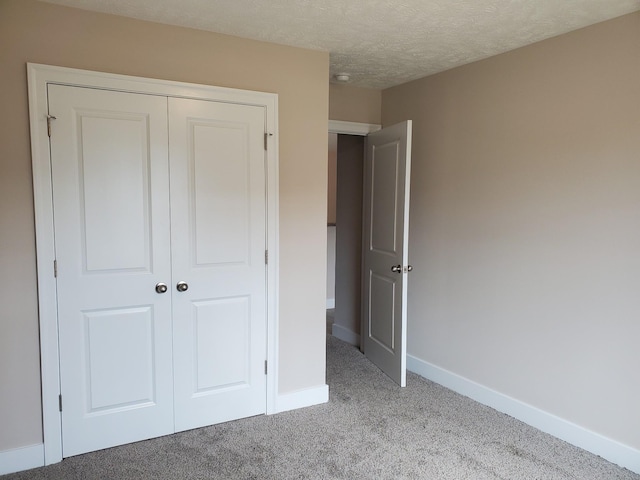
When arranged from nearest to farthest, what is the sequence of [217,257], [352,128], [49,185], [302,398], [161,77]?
1. [49,185]
2. [161,77]
3. [217,257]
4. [302,398]
5. [352,128]

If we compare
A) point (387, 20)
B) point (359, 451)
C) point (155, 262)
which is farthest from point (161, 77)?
point (359, 451)

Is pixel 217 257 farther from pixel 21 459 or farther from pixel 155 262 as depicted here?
pixel 21 459

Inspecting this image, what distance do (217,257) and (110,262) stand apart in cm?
59


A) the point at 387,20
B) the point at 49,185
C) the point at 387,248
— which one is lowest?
the point at 387,248

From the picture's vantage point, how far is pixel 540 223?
2.77 m

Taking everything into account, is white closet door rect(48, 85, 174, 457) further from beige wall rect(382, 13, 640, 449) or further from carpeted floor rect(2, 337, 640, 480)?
beige wall rect(382, 13, 640, 449)

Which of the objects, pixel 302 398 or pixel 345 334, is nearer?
pixel 302 398

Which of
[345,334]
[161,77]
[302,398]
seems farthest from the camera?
[345,334]

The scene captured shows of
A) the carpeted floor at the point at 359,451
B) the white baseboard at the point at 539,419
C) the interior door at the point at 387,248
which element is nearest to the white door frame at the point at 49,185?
the carpeted floor at the point at 359,451

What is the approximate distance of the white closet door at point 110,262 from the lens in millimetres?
2352

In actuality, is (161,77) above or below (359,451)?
above

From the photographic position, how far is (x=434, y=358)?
359cm

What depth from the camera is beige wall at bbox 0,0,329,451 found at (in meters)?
2.23

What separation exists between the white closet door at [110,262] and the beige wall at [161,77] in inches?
5.9
